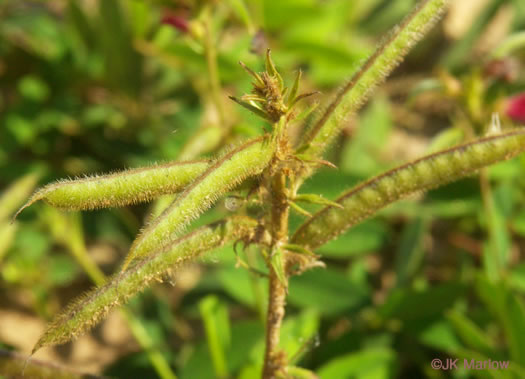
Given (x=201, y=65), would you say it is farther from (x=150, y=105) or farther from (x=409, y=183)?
(x=409, y=183)

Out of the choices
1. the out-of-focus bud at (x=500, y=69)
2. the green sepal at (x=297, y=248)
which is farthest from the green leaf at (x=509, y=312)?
the green sepal at (x=297, y=248)

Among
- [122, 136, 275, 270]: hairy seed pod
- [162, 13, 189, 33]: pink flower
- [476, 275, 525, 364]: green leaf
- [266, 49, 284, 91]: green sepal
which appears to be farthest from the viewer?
[162, 13, 189, 33]: pink flower

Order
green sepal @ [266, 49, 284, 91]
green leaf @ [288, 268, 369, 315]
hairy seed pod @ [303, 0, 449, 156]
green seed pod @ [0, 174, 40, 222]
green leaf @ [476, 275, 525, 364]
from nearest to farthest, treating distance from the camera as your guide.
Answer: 1. green sepal @ [266, 49, 284, 91]
2. hairy seed pod @ [303, 0, 449, 156]
3. green leaf @ [476, 275, 525, 364]
4. green leaf @ [288, 268, 369, 315]
5. green seed pod @ [0, 174, 40, 222]

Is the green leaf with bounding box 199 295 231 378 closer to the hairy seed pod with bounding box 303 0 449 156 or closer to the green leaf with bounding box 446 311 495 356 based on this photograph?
the green leaf with bounding box 446 311 495 356

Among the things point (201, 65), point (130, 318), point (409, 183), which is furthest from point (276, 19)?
point (409, 183)

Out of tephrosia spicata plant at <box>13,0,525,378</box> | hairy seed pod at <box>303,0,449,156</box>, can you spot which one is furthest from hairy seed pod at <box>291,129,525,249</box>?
hairy seed pod at <box>303,0,449,156</box>

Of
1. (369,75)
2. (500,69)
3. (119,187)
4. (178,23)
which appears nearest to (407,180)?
(369,75)
